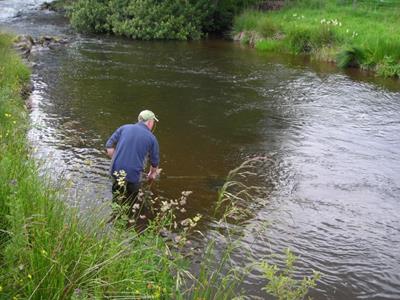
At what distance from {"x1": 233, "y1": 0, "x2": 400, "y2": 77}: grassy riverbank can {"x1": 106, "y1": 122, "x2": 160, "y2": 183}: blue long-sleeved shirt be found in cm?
1509

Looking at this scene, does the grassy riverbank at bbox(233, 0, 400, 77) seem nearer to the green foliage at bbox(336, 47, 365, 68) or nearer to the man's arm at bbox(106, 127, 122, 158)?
the green foliage at bbox(336, 47, 365, 68)

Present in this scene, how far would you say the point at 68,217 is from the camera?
16.2 feet

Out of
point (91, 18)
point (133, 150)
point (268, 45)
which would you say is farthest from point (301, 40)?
point (133, 150)

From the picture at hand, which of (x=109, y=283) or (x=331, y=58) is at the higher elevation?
(x=109, y=283)

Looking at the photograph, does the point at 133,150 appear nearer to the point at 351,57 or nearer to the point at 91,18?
the point at 351,57

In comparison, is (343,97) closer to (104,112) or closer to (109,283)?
Result: (104,112)

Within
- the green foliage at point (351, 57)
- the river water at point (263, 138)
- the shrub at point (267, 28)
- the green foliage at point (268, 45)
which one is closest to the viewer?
the river water at point (263, 138)

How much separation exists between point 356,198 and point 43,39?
19141 mm

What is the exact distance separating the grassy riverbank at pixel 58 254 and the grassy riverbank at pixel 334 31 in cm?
Result: 1804

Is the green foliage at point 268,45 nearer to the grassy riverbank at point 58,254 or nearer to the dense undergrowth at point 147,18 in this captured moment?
the dense undergrowth at point 147,18

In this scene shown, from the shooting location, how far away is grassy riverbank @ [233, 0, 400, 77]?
21.4 meters

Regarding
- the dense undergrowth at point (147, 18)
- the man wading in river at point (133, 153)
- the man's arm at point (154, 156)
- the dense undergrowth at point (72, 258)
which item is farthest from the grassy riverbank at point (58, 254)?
the dense undergrowth at point (147, 18)

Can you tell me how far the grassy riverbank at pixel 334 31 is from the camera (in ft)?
70.1

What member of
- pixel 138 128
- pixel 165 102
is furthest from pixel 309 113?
pixel 138 128
